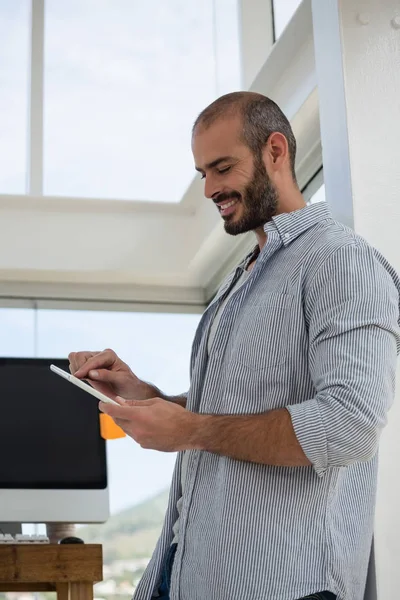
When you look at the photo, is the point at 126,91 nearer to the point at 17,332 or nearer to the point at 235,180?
the point at 17,332

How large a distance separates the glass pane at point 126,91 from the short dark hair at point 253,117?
99.6 inches

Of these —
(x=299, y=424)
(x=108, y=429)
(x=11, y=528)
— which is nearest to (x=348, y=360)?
(x=299, y=424)

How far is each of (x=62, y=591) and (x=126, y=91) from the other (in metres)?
2.96

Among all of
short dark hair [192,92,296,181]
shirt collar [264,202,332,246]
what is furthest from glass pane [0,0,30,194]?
shirt collar [264,202,332,246]

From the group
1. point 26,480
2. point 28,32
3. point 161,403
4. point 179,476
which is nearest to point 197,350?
point 179,476

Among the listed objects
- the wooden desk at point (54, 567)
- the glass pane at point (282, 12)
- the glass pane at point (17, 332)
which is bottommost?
the wooden desk at point (54, 567)

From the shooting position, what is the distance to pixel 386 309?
61.9 inches

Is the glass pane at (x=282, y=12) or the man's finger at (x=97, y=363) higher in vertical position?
the glass pane at (x=282, y=12)

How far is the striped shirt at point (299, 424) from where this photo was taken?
149 cm

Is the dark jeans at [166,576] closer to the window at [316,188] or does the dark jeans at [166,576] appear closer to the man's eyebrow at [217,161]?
the man's eyebrow at [217,161]

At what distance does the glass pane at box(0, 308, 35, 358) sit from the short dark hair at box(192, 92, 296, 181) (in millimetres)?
2702

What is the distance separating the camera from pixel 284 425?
148cm

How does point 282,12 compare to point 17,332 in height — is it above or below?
above

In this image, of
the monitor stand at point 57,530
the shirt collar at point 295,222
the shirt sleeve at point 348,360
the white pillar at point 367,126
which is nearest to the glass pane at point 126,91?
the monitor stand at point 57,530
